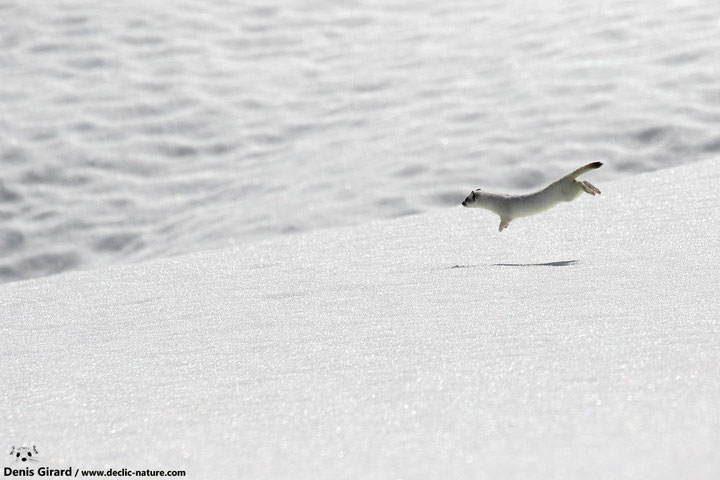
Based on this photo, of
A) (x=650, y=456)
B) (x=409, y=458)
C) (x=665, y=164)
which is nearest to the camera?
(x=650, y=456)

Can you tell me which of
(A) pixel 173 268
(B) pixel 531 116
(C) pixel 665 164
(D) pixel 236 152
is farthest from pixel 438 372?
(D) pixel 236 152

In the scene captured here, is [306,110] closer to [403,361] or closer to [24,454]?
[403,361]

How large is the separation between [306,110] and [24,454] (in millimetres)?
7801

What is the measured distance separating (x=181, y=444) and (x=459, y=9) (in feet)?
32.8

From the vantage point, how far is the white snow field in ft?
5.97

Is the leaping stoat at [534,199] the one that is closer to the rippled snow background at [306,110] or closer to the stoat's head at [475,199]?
the stoat's head at [475,199]

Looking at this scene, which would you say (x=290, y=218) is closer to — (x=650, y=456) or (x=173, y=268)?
(x=173, y=268)

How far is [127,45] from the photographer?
11.0m

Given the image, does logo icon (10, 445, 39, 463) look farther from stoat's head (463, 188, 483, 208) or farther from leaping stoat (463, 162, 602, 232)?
stoat's head (463, 188, 483, 208)

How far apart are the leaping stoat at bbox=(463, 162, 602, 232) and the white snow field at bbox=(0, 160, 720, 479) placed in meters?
0.19

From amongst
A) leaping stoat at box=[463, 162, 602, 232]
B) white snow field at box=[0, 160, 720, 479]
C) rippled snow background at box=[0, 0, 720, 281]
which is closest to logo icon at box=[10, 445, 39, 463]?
white snow field at box=[0, 160, 720, 479]

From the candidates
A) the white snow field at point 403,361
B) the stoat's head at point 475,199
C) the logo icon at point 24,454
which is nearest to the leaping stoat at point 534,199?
the stoat's head at point 475,199

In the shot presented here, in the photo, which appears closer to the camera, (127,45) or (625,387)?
(625,387)

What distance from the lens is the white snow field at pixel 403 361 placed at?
1.82m
